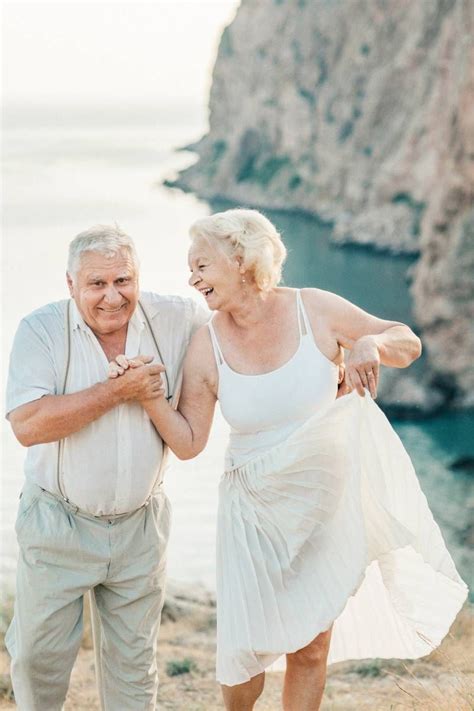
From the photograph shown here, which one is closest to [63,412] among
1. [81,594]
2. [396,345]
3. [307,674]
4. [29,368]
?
[29,368]

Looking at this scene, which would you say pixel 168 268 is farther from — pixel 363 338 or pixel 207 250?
pixel 363 338

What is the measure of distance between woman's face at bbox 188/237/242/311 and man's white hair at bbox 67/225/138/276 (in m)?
0.24

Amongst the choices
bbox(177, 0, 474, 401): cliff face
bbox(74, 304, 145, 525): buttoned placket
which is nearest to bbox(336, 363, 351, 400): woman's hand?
bbox(74, 304, 145, 525): buttoned placket

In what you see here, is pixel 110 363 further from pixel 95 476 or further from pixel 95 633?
pixel 95 633

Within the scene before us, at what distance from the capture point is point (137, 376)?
350 cm

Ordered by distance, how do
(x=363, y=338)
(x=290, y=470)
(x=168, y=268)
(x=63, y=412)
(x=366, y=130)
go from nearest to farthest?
1. (x=63, y=412)
2. (x=363, y=338)
3. (x=290, y=470)
4. (x=168, y=268)
5. (x=366, y=130)

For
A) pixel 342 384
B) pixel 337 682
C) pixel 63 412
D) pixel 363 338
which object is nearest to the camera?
pixel 63 412

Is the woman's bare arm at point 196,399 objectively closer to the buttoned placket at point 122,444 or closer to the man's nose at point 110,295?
the buttoned placket at point 122,444

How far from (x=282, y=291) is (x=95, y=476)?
921 mm

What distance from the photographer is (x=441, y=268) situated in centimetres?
2811

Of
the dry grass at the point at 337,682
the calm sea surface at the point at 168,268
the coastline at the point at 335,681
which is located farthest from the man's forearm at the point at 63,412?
the calm sea surface at the point at 168,268

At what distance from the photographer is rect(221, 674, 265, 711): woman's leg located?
3.73 metres

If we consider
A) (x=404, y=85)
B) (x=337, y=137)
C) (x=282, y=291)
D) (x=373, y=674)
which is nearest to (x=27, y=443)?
(x=282, y=291)

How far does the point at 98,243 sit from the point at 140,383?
475mm
